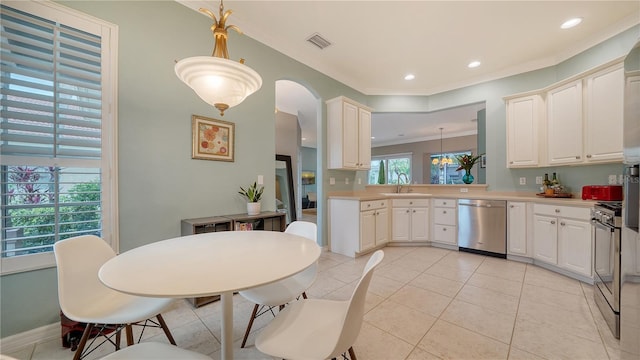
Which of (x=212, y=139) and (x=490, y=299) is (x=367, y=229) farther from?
(x=212, y=139)

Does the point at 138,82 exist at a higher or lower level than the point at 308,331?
higher

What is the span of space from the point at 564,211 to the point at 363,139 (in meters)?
2.71

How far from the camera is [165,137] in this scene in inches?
84.0

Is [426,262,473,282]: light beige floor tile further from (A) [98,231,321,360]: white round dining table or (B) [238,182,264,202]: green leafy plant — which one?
(B) [238,182,264,202]: green leafy plant

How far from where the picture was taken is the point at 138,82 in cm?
200

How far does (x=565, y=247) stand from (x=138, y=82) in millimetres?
4735

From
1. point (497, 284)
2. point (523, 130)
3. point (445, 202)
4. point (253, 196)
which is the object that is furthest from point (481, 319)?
point (523, 130)

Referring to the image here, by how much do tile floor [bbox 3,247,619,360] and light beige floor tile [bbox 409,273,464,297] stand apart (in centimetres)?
1

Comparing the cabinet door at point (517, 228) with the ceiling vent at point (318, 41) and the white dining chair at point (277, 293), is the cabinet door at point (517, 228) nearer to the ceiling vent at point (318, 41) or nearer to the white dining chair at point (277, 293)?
the white dining chair at point (277, 293)

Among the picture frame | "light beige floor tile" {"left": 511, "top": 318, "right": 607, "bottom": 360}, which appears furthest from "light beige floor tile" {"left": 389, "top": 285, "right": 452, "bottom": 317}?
the picture frame

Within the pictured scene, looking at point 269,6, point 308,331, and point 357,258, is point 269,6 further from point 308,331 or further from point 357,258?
point 357,258

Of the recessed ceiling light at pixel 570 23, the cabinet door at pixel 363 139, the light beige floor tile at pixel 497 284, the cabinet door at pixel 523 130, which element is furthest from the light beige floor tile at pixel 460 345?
the recessed ceiling light at pixel 570 23

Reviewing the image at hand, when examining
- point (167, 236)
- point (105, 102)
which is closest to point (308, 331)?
point (167, 236)

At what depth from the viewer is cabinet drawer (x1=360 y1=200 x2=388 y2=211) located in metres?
3.47
